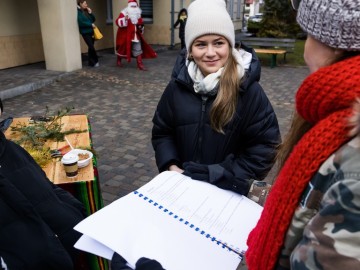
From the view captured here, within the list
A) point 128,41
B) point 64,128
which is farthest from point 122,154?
point 128,41

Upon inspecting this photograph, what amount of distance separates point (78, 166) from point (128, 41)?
25.9 ft

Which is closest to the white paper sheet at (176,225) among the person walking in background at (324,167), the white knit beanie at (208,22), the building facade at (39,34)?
the person walking in background at (324,167)

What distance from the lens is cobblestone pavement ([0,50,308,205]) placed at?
4270mm

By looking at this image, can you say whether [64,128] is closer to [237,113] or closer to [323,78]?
[237,113]

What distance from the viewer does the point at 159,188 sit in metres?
1.46

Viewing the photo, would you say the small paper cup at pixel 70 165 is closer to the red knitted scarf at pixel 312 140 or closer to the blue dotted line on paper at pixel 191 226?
the blue dotted line on paper at pixel 191 226

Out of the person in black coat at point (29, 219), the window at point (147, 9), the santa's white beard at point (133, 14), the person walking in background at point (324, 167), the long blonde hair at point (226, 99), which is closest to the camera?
the person walking in background at point (324, 167)

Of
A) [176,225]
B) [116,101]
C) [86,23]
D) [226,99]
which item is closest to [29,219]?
[176,225]

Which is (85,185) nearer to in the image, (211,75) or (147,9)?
(211,75)

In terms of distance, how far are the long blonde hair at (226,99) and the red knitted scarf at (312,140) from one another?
0.92 meters

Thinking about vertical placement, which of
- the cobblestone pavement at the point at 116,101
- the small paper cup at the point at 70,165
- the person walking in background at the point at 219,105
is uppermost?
the person walking in background at the point at 219,105

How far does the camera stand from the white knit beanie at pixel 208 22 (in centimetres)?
188

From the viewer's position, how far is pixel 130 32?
962 centimetres

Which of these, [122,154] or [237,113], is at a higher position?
[237,113]
